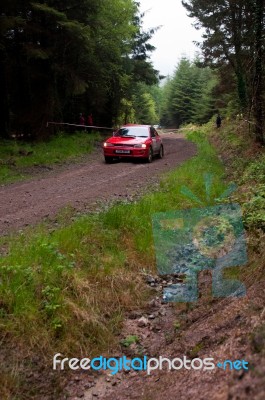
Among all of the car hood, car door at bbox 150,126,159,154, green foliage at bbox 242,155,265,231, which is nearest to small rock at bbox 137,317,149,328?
green foliage at bbox 242,155,265,231

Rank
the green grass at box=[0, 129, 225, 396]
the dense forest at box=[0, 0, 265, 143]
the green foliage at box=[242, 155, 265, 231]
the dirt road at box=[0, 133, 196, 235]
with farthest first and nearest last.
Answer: the dense forest at box=[0, 0, 265, 143], the dirt road at box=[0, 133, 196, 235], the green foliage at box=[242, 155, 265, 231], the green grass at box=[0, 129, 225, 396]

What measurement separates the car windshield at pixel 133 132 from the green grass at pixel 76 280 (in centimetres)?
813

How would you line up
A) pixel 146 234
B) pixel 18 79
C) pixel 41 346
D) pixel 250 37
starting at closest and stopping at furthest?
pixel 41 346 < pixel 146 234 < pixel 250 37 < pixel 18 79

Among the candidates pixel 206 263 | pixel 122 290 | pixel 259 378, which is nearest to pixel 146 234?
pixel 206 263

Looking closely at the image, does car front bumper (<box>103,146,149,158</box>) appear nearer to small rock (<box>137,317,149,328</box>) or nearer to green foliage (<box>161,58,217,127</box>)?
small rock (<box>137,317,149,328</box>)

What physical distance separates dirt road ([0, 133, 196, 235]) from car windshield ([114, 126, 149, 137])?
45.1 inches

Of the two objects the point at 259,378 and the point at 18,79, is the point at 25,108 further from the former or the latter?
the point at 259,378

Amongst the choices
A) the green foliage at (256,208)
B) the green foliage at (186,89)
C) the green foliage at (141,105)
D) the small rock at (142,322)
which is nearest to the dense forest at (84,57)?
the green foliage at (256,208)

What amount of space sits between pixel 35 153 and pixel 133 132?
4.03 m

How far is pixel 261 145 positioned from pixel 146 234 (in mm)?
7640

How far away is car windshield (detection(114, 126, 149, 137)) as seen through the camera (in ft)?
49.2

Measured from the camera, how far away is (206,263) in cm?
577

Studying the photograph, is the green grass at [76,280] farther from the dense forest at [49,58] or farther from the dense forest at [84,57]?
the dense forest at [49,58]

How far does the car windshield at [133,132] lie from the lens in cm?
1501
